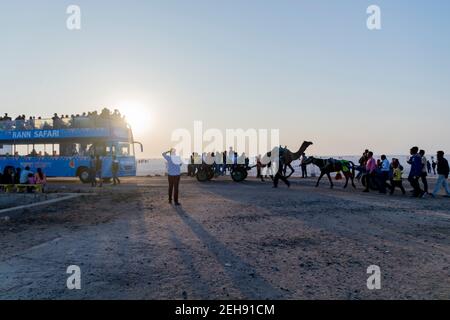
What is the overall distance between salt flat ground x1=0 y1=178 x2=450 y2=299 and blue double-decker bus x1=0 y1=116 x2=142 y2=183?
12.3 m

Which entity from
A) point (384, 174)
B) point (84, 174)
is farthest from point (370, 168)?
point (84, 174)

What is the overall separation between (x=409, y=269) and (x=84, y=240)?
5857 mm

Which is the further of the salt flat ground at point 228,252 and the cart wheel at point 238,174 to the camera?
the cart wheel at point 238,174

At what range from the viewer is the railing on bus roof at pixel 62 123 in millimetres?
22969

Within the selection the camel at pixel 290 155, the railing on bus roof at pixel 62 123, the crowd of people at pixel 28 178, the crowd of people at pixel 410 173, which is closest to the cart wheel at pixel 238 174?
the camel at pixel 290 155

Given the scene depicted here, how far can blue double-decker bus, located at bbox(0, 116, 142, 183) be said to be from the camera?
2289cm

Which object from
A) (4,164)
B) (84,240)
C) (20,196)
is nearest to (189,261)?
(84,240)

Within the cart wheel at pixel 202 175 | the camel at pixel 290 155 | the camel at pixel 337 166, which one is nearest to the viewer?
the camel at pixel 337 166

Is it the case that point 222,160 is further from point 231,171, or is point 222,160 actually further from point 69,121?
point 69,121

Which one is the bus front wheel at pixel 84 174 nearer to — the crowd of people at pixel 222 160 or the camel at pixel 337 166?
the crowd of people at pixel 222 160

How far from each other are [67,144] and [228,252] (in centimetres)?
2067

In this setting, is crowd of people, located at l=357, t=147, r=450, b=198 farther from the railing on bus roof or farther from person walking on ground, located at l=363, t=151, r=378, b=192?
the railing on bus roof

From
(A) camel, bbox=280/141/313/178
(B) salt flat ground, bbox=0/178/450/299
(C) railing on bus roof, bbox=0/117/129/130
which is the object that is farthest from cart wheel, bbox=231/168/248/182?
(B) salt flat ground, bbox=0/178/450/299

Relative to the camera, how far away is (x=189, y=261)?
18.3 feet
